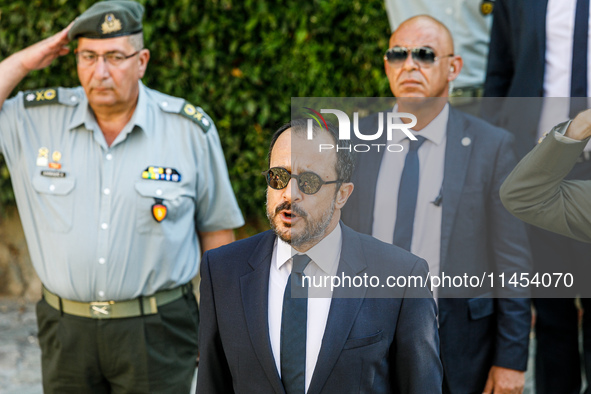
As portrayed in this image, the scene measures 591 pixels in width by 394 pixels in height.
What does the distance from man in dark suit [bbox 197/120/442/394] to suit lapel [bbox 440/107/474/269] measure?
0.92ft

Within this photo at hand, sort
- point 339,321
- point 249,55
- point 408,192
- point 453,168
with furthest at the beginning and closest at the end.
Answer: point 249,55, point 453,168, point 408,192, point 339,321

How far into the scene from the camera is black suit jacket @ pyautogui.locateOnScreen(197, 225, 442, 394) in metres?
1.59

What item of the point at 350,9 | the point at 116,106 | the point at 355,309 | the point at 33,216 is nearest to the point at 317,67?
the point at 350,9

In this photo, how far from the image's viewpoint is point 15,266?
5.38 meters

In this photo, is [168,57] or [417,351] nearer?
[417,351]

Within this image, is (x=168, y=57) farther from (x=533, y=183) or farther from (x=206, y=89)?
(x=533, y=183)

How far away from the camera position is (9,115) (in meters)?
2.89

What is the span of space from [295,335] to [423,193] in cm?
55

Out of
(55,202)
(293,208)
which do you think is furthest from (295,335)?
(55,202)

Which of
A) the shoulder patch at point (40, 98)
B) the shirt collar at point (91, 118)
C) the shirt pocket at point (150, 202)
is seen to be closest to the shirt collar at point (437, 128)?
the shirt pocket at point (150, 202)

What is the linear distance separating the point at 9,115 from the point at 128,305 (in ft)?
3.16

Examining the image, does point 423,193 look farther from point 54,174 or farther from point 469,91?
point 469,91

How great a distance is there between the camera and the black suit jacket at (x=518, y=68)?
2412 millimetres

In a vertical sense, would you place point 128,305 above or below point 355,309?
below
